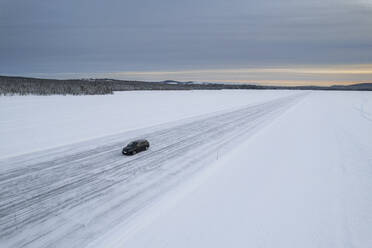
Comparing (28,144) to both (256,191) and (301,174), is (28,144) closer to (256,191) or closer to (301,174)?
(256,191)

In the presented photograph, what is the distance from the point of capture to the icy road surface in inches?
267

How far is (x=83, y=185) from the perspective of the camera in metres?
9.63

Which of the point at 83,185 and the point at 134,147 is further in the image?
the point at 134,147

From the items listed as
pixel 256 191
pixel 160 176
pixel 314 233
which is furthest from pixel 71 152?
pixel 314 233

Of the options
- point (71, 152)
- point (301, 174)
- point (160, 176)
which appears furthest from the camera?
point (71, 152)

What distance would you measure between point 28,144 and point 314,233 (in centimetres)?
1705

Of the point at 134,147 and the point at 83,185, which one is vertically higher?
the point at 134,147

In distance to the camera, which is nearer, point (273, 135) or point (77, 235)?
point (77, 235)

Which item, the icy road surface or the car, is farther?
the car

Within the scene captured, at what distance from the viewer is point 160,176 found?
10.8 metres

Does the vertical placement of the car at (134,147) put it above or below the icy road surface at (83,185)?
above

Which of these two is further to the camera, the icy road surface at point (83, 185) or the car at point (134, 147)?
the car at point (134, 147)

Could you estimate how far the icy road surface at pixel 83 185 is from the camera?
6777 mm

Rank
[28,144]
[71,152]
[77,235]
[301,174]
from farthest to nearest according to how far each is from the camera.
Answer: [28,144] < [71,152] < [301,174] < [77,235]
